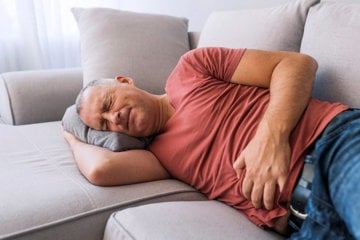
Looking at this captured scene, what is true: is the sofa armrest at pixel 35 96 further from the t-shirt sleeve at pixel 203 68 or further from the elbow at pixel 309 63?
the elbow at pixel 309 63

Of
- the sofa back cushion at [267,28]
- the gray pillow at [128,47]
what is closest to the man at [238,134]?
the sofa back cushion at [267,28]

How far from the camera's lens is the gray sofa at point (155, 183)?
89 cm

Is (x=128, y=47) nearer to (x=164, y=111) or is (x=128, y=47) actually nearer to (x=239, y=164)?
(x=164, y=111)

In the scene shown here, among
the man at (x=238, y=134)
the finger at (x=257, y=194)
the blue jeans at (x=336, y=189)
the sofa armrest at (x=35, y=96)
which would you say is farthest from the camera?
the sofa armrest at (x=35, y=96)

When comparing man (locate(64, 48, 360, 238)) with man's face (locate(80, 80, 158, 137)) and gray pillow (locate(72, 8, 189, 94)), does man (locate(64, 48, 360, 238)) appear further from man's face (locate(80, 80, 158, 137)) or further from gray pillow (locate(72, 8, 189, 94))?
gray pillow (locate(72, 8, 189, 94))

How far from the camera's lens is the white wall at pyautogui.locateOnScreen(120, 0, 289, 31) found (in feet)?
6.26

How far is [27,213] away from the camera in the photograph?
91cm

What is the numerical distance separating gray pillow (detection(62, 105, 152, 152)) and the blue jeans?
585 mm

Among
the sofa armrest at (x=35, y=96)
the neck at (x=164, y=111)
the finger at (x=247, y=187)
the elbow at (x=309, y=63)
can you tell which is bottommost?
the sofa armrest at (x=35, y=96)

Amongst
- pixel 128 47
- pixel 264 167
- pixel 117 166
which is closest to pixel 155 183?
pixel 117 166

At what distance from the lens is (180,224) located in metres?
0.88

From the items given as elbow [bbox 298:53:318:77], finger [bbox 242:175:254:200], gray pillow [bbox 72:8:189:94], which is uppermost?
elbow [bbox 298:53:318:77]

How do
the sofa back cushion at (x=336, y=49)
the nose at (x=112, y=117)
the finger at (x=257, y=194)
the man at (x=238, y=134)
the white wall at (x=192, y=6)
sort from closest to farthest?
the man at (x=238, y=134) < the finger at (x=257, y=194) < the sofa back cushion at (x=336, y=49) < the nose at (x=112, y=117) < the white wall at (x=192, y=6)

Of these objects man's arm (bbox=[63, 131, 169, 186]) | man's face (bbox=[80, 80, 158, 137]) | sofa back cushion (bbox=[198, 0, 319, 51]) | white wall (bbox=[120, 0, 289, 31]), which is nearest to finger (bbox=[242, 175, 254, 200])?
man's arm (bbox=[63, 131, 169, 186])
